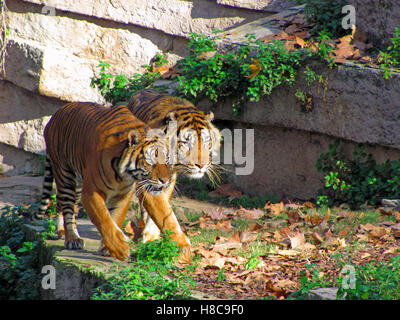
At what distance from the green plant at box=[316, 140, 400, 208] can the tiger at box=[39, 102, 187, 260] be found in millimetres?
2595

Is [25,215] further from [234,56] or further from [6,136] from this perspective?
[6,136]

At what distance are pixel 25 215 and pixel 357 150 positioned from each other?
12.4ft

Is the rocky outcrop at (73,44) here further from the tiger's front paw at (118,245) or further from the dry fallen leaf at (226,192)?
the tiger's front paw at (118,245)

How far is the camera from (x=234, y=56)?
25.2 ft

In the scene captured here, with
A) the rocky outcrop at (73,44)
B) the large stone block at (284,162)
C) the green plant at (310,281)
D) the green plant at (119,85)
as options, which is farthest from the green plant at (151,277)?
the rocky outcrop at (73,44)

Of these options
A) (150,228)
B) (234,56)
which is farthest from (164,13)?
(150,228)

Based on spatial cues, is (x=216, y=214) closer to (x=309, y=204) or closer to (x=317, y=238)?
(x=309, y=204)

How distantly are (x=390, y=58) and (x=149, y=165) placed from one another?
3.58 m

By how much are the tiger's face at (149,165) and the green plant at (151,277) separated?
Result: 0.51 metres

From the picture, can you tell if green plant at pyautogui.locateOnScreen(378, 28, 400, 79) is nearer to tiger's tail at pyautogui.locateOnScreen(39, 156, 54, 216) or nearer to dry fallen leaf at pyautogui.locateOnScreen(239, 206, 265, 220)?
dry fallen leaf at pyautogui.locateOnScreen(239, 206, 265, 220)

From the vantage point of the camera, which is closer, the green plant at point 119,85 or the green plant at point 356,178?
the green plant at point 356,178

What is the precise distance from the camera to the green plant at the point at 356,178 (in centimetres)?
685

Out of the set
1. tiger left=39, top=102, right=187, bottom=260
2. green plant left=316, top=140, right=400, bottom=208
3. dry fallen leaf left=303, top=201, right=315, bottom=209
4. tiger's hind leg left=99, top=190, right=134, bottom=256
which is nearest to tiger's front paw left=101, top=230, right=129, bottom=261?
tiger left=39, top=102, right=187, bottom=260
